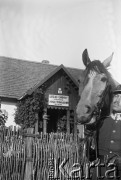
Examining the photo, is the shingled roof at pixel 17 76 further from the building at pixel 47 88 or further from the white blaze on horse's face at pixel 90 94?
the white blaze on horse's face at pixel 90 94

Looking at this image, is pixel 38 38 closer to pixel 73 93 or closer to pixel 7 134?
pixel 7 134

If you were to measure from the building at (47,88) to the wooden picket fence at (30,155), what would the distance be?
599 centimetres

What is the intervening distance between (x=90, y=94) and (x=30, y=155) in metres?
3.22

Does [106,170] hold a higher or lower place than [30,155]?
higher

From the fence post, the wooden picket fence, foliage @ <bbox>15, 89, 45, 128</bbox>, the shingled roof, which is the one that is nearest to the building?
the shingled roof

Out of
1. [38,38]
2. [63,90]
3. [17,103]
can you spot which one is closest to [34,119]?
[17,103]

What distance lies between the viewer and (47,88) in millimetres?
11656

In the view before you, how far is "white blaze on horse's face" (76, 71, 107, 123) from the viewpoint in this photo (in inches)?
57.4

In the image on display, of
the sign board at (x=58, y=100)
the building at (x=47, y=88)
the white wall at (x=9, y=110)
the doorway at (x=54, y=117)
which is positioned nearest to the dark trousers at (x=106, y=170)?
the building at (x=47, y=88)

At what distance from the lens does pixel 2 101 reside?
11055mm

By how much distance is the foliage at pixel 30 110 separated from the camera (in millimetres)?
10808

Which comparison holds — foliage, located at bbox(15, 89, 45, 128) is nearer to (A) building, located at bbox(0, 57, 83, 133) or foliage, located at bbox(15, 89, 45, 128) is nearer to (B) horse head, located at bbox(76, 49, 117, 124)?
(A) building, located at bbox(0, 57, 83, 133)

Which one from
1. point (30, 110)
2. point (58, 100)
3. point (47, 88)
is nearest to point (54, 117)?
point (58, 100)

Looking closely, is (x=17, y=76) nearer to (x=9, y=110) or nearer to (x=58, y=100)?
(x=9, y=110)
